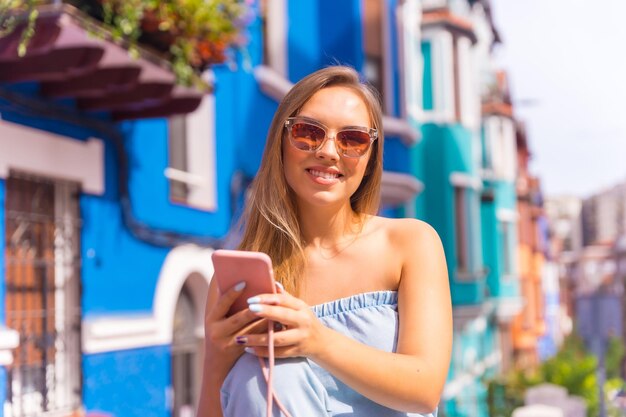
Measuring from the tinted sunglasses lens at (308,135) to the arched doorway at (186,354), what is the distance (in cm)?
701

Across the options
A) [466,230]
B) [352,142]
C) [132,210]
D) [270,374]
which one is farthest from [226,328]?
[466,230]

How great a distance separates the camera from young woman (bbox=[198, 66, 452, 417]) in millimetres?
1824

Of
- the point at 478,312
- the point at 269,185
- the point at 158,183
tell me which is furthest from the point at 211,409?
the point at 478,312

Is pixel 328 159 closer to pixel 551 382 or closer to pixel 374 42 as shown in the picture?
pixel 374 42

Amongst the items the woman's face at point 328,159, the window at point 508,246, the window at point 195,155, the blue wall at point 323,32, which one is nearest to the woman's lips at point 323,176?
the woman's face at point 328,159

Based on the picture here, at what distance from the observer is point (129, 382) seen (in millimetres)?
7324

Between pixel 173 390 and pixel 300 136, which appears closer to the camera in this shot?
pixel 300 136

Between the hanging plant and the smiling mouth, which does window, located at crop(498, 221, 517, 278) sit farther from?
the smiling mouth

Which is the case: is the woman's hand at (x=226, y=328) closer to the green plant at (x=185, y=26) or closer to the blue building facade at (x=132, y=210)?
the blue building facade at (x=132, y=210)

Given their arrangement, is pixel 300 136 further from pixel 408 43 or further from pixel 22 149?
pixel 408 43

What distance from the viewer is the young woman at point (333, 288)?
182 centimetres

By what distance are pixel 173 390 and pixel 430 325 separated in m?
7.11

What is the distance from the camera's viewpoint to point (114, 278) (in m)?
7.21

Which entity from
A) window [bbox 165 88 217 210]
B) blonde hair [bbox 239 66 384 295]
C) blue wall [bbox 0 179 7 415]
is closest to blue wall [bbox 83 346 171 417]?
blue wall [bbox 0 179 7 415]
